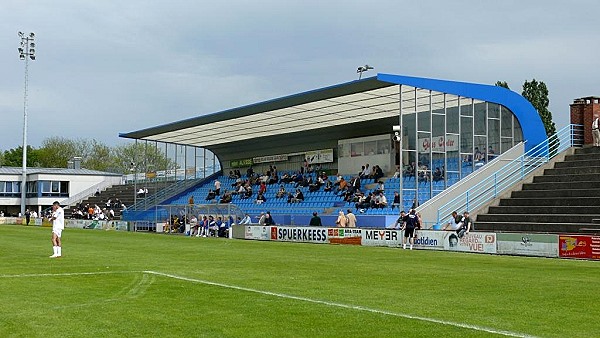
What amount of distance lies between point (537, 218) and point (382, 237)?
6884mm

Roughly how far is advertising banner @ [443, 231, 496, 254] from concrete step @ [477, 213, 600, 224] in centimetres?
462

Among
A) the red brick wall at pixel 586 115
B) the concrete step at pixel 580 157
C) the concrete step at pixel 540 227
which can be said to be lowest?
the concrete step at pixel 540 227

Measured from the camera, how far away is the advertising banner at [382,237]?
112 ft

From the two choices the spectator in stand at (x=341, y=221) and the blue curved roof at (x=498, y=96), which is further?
the spectator in stand at (x=341, y=221)

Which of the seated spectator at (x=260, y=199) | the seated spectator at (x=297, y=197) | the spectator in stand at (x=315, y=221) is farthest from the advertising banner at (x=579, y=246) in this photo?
the seated spectator at (x=260, y=199)

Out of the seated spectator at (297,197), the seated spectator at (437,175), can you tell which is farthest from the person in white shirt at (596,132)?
the seated spectator at (297,197)

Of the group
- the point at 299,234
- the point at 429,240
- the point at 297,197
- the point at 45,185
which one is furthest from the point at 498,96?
the point at 45,185

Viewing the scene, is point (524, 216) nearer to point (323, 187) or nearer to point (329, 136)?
point (323, 187)

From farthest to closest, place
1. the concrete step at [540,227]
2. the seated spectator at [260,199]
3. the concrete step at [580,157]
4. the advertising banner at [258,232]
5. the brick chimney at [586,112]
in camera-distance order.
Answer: the seated spectator at [260,199]
the brick chimney at [586,112]
the advertising banner at [258,232]
the concrete step at [580,157]
the concrete step at [540,227]

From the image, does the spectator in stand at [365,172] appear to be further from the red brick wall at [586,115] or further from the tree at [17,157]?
the tree at [17,157]

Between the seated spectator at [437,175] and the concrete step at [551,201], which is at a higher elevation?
the seated spectator at [437,175]

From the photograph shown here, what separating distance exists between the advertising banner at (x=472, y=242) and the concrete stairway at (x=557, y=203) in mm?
3976

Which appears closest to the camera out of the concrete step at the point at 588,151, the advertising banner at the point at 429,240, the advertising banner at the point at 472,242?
the advertising banner at the point at 472,242

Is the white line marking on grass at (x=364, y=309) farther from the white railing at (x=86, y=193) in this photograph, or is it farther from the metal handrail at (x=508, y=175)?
the white railing at (x=86, y=193)
